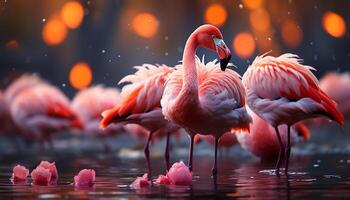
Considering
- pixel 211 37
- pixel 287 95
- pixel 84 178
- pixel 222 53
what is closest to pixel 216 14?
pixel 287 95

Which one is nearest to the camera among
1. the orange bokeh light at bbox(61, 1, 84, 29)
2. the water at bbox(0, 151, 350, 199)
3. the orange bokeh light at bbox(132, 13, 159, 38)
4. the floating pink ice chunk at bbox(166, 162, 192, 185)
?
the water at bbox(0, 151, 350, 199)

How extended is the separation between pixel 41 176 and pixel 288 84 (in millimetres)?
1955

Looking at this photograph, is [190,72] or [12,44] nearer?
[190,72]

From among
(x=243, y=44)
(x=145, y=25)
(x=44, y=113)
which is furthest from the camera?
(x=145, y=25)

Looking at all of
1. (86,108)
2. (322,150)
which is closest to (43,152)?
(86,108)

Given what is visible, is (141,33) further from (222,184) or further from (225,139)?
(222,184)

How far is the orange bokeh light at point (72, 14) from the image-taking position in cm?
1585

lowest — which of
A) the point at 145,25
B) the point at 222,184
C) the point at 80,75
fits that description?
the point at 222,184

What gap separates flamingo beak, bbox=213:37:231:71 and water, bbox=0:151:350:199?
77cm

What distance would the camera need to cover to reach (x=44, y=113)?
36.6 feet

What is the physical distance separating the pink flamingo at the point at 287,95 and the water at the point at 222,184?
44 cm

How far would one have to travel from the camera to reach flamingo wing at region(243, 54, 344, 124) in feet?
20.5

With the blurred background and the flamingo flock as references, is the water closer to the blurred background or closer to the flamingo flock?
the flamingo flock

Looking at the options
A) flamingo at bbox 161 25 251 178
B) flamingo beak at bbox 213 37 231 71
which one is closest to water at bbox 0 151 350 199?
flamingo at bbox 161 25 251 178
